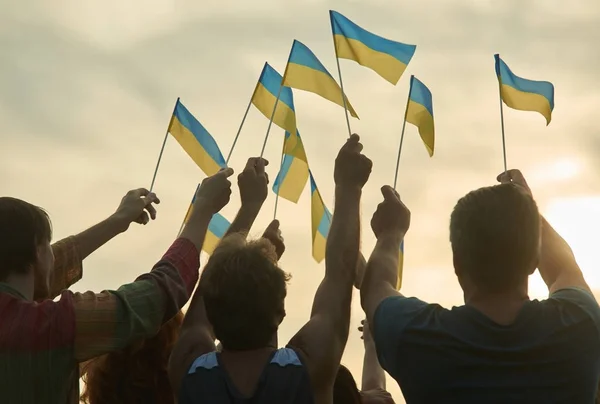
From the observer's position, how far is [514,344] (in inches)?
Result: 131

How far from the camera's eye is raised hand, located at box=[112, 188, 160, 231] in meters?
5.23

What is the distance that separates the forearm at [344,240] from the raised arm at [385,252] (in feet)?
0.28

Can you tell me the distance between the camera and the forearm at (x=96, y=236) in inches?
197

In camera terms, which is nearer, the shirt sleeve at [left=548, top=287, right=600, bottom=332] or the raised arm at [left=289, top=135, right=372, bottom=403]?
the shirt sleeve at [left=548, top=287, right=600, bottom=332]

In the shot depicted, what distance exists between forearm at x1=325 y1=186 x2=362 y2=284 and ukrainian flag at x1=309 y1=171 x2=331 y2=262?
3203 mm

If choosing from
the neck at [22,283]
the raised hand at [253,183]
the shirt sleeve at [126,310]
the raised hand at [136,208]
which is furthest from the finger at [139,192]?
the neck at [22,283]

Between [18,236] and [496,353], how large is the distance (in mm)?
1989

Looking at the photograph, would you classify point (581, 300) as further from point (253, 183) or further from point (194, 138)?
point (194, 138)

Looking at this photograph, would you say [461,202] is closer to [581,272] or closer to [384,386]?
[581,272]

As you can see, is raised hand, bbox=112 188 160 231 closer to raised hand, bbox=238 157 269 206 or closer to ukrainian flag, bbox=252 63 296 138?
raised hand, bbox=238 157 269 206

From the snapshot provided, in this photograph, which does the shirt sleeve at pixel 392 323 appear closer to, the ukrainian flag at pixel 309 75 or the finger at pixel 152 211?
the finger at pixel 152 211

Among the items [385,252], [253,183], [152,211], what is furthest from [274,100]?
[385,252]

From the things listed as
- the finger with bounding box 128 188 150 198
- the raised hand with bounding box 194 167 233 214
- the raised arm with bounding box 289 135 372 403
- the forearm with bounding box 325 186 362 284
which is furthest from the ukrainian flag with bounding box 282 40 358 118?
the forearm with bounding box 325 186 362 284

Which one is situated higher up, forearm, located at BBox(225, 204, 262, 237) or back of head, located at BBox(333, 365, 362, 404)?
forearm, located at BBox(225, 204, 262, 237)
